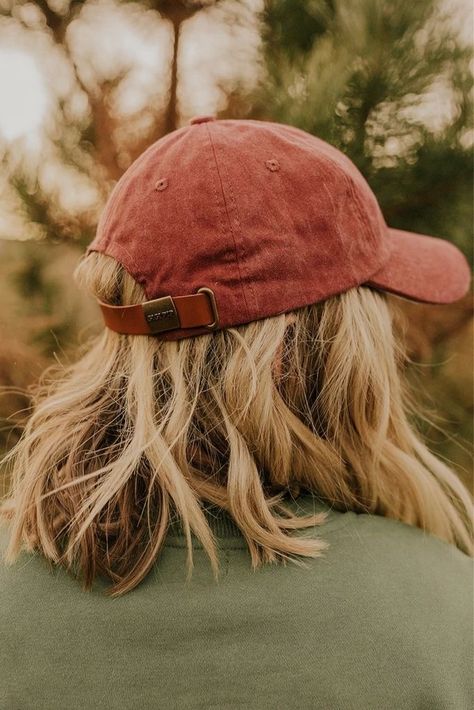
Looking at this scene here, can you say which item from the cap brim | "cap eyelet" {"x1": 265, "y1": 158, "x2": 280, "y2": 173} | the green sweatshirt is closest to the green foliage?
the cap brim

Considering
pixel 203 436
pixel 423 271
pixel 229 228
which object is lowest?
pixel 203 436

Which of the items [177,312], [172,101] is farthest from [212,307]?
[172,101]

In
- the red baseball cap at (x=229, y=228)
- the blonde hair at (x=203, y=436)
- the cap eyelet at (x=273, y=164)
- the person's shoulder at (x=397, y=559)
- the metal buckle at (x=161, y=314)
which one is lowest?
the person's shoulder at (x=397, y=559)

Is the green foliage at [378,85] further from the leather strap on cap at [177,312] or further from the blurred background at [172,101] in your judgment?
the leather strap on cap at [177,312]

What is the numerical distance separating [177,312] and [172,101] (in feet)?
1.81

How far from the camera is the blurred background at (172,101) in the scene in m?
1.13

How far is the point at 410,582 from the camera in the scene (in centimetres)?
89

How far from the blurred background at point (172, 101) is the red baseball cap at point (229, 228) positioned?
0.85ft

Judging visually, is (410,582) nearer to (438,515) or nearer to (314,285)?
(438,515)

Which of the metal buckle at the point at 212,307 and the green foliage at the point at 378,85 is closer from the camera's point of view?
the metal buckle at the point at 212,307

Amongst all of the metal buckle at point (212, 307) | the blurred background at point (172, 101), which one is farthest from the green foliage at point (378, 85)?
the metal buckle at point (212, 307)

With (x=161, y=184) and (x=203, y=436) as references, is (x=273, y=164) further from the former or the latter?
(x=203, y=436)

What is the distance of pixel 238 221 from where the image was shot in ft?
2.89

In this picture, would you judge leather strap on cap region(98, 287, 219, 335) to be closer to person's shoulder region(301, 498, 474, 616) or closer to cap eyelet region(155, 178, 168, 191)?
cap eyelet region(155, 178, 168, 191)
